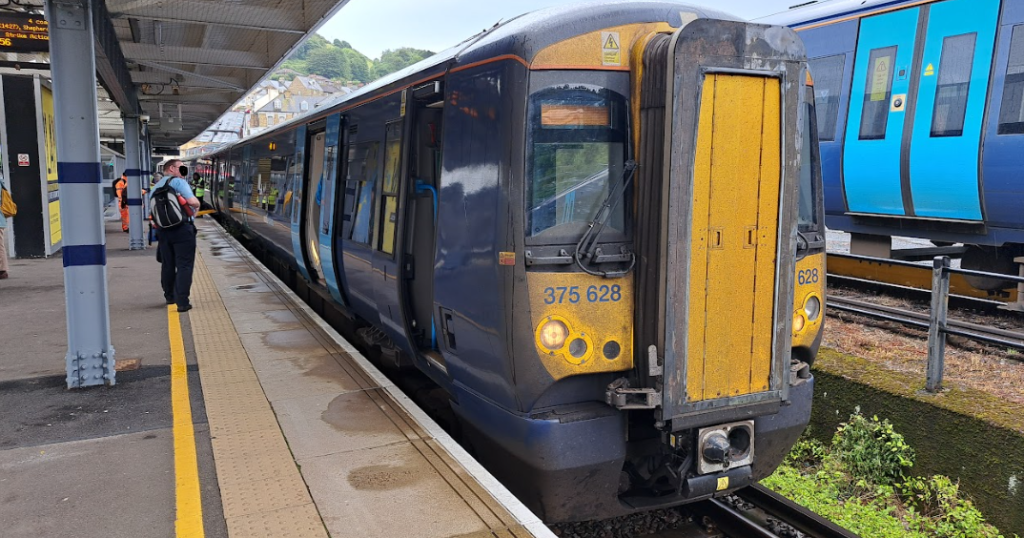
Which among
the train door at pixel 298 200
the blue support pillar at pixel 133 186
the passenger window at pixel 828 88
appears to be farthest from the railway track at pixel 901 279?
the blue support pillar at pixel 133 186

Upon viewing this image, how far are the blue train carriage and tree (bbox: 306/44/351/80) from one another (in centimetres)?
10670

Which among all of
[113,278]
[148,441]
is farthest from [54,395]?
[113,278]

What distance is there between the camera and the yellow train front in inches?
144

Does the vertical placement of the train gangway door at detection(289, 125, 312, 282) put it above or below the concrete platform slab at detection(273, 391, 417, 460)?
above

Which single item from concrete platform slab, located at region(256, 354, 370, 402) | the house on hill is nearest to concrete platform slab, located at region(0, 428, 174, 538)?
concrete platform slab, located at region(256, 354, 370, 402)

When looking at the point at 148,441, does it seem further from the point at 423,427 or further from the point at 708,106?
the point at 708,106

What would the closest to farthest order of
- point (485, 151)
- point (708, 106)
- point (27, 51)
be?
point (708, 106), point (485, 151), point (27, 51)

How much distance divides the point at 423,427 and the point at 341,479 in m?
0.83

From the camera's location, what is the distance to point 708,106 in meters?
3.62

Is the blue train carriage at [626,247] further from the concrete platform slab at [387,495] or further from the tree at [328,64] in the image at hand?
the tree at [328,64]

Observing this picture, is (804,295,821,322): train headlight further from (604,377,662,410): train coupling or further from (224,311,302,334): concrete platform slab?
(224,311,302,334): concrete platform slab

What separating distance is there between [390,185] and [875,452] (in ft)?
13.8

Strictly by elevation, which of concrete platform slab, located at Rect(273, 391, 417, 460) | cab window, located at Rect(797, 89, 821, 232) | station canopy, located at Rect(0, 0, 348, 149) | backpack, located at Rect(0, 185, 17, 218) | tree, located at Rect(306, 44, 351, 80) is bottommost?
concrete platform slab, located at Rect(273, 391, 417, 460)

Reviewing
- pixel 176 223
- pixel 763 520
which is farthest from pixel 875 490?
pixel 176 223
